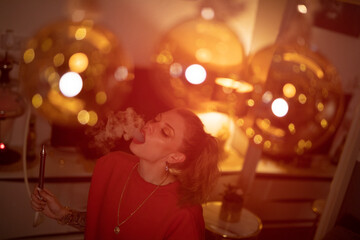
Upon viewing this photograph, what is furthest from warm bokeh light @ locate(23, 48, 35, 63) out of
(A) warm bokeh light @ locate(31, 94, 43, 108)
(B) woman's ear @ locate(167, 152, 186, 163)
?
(B) woman's ear @ locate(167, 152, 186, 163)

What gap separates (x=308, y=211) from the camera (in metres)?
3.04

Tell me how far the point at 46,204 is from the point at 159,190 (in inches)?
16.9

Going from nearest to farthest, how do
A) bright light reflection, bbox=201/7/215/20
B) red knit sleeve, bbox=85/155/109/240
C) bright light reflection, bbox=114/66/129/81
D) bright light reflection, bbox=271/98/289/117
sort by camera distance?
red knit sleeve, bbox=85/155/109/240, bright light reflection, bbox=114/66/129/81, bright light reflection, bbox=271/98/289/117, bright light reflection, bbox=201/7/215/20

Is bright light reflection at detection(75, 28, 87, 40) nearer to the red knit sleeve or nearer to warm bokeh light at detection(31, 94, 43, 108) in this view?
warm bokeh light at detection(31, 94, 43, 108)

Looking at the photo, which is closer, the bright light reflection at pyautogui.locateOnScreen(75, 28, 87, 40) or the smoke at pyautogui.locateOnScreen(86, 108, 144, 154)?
the smoke at pyautogui.locateOnScreen(86, 108, 144, 154)

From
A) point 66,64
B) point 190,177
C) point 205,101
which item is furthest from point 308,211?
point 66,64

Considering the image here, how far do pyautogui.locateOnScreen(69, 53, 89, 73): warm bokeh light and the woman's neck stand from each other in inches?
22.8

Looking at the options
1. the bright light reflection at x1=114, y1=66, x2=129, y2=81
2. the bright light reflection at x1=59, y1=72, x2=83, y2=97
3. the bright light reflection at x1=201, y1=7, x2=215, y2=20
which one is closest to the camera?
the bright light reflection at x1=59, y1=72, x2=83, y2=97

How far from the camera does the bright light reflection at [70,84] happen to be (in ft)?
5.27

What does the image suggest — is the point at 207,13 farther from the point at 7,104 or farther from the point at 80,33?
the point at 7,104

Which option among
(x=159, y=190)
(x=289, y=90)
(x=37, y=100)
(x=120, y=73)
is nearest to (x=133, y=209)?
(x=159, y=190)

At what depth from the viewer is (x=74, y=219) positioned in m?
1.49

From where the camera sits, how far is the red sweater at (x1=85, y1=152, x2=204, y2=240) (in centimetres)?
134

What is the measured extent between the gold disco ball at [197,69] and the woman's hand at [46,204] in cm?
105
